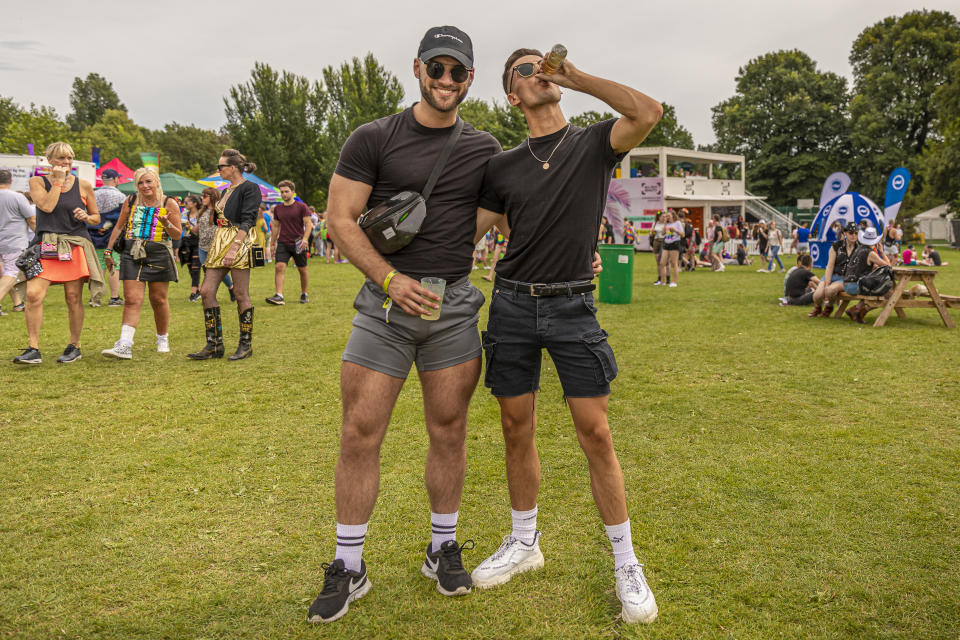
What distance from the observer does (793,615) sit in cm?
269

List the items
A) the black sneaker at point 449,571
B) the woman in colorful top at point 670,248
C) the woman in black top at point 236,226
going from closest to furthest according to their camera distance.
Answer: the black sneaker at point 449,571 → the woman in black top at point 236,226 → the woman in colorful top at point 670,248

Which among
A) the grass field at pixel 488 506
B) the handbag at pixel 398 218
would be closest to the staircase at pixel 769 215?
the grass field at pixel 488 506

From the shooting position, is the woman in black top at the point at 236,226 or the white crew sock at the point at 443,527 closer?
the white crew sock at the point at 443,527

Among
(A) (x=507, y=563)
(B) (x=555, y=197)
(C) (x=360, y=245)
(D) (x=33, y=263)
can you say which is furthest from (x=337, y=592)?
(D) (x=33, y=263)

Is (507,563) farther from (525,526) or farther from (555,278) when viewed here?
(555,278)

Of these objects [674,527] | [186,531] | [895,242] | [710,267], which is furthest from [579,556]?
[895,242]

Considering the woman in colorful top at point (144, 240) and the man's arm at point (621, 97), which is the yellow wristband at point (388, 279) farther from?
the woman in colorful top at point (144, 240)

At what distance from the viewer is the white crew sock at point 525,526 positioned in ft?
10.3

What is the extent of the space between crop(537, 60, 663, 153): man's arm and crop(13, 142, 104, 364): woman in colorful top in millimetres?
6315

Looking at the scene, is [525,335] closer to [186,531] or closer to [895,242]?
[186,531]

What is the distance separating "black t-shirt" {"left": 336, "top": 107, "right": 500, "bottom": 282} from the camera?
2775 mm

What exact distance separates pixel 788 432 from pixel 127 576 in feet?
14.1

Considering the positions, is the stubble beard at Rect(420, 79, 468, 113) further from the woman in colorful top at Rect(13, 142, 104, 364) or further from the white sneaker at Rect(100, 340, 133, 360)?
the white sneaker at Rect(100, 340, 133, 360)

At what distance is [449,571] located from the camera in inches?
116
